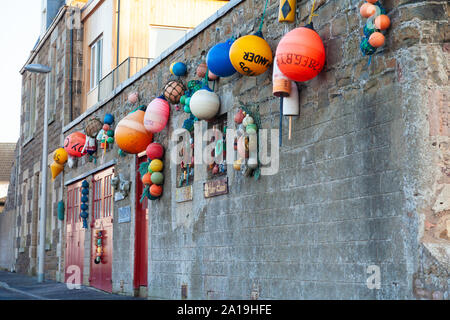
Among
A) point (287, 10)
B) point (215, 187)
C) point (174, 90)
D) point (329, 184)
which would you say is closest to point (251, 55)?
point (287, 10)

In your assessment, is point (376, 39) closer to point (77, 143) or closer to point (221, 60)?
point (221, 60)

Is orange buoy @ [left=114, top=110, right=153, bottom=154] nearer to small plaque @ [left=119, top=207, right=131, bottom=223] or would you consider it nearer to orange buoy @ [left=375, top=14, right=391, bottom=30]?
small plaque @ [left=119, top=207, right=131, bottom=223]

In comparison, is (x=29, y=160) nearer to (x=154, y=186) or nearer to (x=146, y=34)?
(x=146, y=34)

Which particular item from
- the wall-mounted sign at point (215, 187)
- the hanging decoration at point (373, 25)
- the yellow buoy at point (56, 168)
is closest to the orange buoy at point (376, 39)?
the hanging decoration at point (373, 25)

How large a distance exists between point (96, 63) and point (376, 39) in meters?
13.1

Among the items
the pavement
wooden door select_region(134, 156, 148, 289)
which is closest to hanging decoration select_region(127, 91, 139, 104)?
wooden door select_region(134, 156, 148, 289)

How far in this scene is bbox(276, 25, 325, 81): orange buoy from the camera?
22.2 feet

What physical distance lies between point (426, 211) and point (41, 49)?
18.7m

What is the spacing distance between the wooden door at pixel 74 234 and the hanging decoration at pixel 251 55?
29.2 ft

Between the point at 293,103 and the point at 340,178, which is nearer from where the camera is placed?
the point at 340,178

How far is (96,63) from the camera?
18.2 meters

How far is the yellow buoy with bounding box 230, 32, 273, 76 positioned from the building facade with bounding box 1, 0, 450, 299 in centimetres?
25

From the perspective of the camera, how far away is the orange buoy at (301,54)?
6.76 m

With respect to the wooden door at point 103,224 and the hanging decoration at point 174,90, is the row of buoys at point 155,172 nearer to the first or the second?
the hanging decoration at point 174,90
